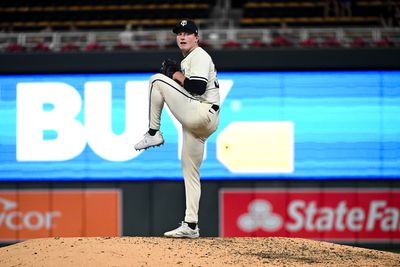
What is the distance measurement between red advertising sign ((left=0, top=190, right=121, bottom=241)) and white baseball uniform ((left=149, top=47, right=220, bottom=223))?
4.58m


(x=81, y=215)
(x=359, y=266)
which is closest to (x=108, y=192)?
(x=81, y=215)

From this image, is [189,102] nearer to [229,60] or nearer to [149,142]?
[149,142]

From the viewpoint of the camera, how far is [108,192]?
455 inches

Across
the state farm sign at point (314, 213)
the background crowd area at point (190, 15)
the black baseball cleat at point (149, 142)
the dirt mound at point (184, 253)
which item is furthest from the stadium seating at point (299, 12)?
the dirt mound at point (184, 253)

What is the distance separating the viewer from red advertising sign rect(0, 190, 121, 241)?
452 inches

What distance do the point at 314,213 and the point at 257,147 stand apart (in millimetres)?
1178

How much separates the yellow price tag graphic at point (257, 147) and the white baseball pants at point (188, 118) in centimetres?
442

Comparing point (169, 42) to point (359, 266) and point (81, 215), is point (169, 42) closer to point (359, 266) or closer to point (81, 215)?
point (81, 215)

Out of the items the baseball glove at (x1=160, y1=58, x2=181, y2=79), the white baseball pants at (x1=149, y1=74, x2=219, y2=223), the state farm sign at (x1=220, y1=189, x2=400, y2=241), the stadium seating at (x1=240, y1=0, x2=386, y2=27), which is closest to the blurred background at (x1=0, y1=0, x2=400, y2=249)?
the state farm sign at (x1=220, y1=189, x2=400, y2=241)

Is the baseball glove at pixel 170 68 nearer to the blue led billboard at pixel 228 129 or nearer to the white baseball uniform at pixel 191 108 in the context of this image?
the white baseball uniform at pixel 191 108

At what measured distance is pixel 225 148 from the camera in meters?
11.6

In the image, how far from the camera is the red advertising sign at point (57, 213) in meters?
11.5

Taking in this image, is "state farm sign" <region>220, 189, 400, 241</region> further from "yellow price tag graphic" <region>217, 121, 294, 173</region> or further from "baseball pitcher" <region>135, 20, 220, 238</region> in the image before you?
"baseball pitcher" <region>135, 20, 220, 238</region>

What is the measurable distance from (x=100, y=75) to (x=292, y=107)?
267 cm
